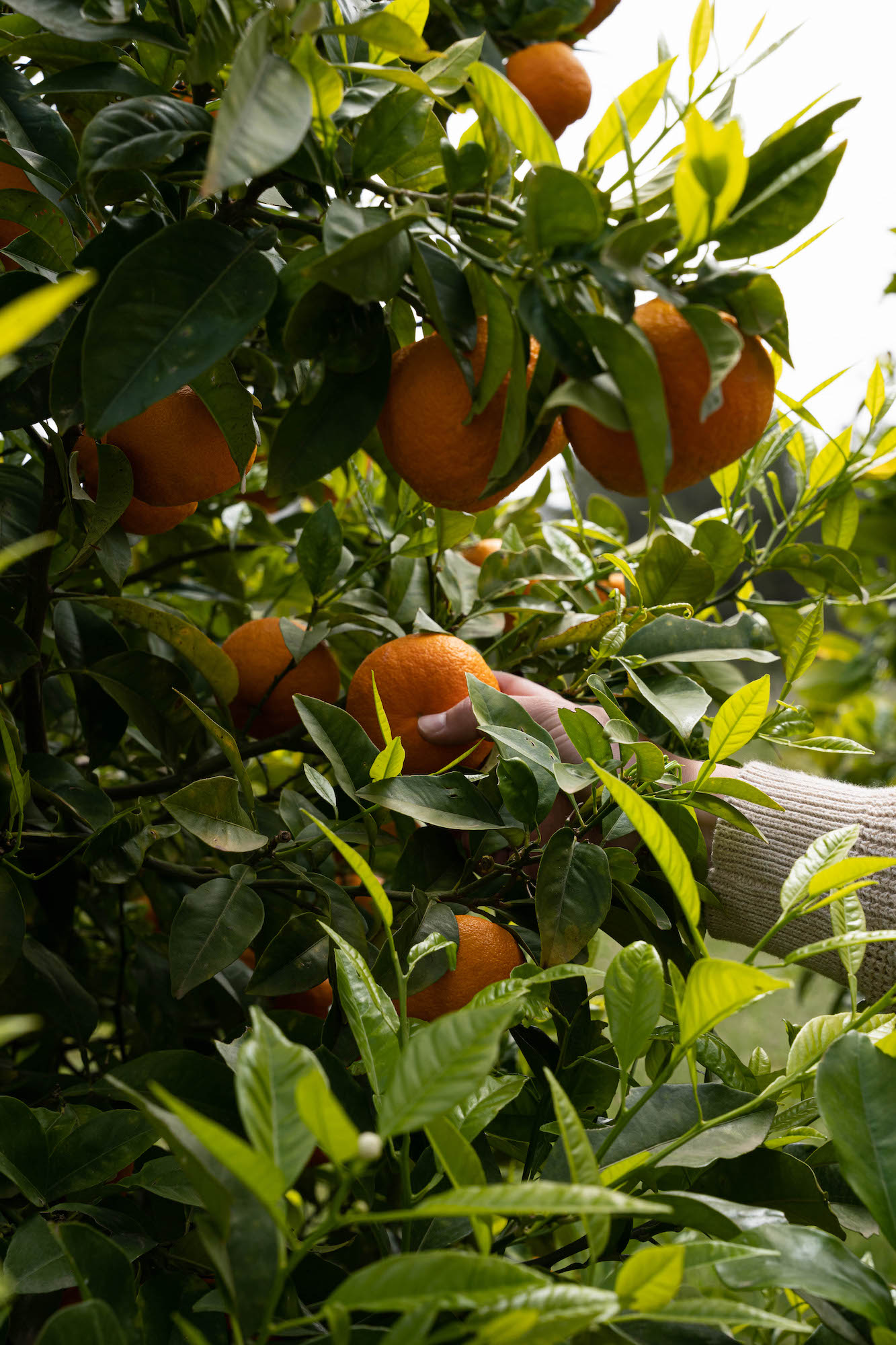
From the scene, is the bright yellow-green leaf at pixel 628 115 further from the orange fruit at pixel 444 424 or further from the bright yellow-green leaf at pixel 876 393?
the bright yellow-green leaf at pixel 876 393

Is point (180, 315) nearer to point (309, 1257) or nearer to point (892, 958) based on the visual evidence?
point (309, 1257)

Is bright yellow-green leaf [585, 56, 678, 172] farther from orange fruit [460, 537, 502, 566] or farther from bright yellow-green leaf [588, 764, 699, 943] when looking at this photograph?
orange fruit [460, 537, 502, 566]

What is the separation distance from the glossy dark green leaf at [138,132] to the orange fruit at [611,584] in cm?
51

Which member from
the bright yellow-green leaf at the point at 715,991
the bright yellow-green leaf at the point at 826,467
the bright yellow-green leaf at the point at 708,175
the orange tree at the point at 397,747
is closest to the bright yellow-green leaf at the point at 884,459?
the bright yellow-green leaf at the point at 826,467

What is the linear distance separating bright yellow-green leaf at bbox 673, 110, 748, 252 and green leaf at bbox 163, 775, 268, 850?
335 millimetres

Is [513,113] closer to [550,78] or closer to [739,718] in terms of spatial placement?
[739,718]

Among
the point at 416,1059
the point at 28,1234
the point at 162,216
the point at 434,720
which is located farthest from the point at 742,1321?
the point at 162,216

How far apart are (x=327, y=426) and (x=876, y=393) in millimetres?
503

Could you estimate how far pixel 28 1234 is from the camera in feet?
1.24

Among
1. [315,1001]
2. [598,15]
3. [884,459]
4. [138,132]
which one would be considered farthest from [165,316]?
[598,15]

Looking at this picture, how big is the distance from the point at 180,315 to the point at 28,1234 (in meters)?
0.38

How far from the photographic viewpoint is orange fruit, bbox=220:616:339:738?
70 centimetres

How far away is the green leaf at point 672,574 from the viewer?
2.17 feet

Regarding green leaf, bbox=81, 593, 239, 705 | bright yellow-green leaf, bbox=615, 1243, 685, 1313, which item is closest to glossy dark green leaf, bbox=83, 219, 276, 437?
green leaf, bbox=81, 593, 239, 705
